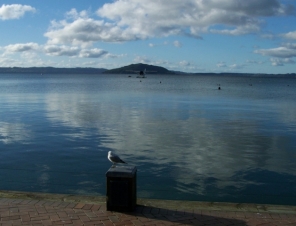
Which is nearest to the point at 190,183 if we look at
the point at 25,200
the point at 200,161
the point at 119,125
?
the point at 200,161

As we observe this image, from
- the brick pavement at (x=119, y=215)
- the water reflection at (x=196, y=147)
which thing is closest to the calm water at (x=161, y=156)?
the water reflection at (x=196, y=147)

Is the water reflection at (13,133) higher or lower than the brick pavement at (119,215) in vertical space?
lower

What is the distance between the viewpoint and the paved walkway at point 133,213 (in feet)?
19.8

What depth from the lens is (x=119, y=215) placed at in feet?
20.9

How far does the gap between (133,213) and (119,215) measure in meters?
0.23

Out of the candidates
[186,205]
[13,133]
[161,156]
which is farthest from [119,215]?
[13,133]

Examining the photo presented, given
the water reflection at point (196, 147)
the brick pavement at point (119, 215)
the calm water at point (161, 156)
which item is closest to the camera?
the brick pavement at point (119, 215)

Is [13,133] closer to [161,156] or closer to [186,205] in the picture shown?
[161,156]

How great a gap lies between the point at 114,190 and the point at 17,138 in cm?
1056

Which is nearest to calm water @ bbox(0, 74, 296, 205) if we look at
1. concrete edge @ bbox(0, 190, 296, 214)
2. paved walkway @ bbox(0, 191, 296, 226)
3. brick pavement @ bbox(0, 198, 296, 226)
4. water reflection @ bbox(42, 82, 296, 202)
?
water reflection @ bbox(42, 82, 296, 202)

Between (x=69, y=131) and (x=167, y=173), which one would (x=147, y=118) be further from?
(x=167, y=173)

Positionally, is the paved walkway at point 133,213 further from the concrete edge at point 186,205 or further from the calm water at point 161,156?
the calm water at point 161,156

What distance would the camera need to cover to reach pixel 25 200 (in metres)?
6.95

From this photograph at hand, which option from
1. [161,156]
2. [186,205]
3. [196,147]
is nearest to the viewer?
[186,205]
